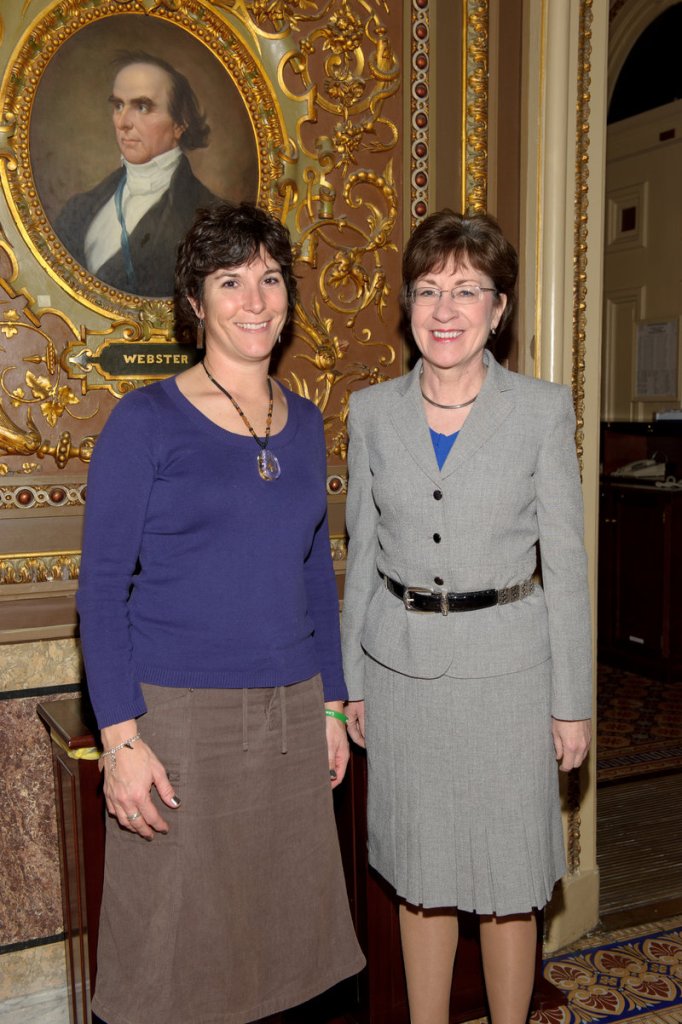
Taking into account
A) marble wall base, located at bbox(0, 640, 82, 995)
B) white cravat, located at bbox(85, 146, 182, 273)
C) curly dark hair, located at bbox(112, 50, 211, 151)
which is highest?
curly dark hair, located at bbox(112, 50, 211, 151)

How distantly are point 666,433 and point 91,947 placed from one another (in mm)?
4943

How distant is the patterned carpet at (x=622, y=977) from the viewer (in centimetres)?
271

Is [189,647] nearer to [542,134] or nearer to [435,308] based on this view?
[435,308]

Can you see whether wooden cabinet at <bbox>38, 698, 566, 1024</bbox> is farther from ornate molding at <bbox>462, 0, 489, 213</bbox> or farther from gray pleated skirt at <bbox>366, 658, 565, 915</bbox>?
ornate molding at <bbox>462, 0, 489, 213</bbox>

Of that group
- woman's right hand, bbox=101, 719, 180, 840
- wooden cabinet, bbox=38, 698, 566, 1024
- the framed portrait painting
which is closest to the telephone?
wooden cabinet, bbox=38, 698, 566, 1024

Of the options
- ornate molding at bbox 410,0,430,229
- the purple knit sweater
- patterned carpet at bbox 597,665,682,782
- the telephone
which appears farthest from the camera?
the telephone

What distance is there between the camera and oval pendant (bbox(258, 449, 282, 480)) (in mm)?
1902

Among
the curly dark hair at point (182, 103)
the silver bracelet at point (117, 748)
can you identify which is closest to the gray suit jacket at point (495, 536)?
the silver bracelet at point (117, 748)

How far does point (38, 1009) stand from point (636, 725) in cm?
341

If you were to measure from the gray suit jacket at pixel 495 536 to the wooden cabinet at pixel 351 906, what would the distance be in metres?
0.61

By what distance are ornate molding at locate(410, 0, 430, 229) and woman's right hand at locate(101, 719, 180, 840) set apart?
5.80 feet

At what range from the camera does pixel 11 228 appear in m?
2.42

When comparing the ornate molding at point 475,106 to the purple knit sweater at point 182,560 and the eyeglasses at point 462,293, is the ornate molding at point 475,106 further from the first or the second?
the purple knit sweater at point 182,560

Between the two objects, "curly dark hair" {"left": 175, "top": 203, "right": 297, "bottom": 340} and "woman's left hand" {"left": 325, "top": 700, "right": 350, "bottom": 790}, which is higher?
"curly dark hair" {"left": 175, "top": 203, "right": 297, "bottom": 340}
